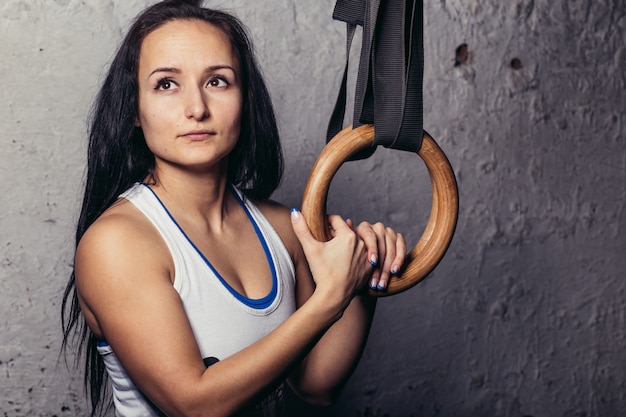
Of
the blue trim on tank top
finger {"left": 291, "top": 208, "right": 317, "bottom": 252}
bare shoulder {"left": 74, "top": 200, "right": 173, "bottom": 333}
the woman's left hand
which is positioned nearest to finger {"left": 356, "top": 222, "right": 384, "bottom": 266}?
the woman's left hand

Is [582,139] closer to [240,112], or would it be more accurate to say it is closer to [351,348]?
[351,348]

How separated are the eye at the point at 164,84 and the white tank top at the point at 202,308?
19 centimetres

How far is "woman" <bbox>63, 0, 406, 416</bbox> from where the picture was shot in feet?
3.82

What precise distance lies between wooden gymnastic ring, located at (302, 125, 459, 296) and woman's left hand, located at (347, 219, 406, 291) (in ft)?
0.05

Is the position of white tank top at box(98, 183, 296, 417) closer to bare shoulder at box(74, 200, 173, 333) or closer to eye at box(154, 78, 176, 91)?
bare shoulder at box(74, 200, 173, 333)

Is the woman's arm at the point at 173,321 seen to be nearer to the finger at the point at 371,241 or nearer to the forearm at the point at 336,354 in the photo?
the finger at the point at 371,241

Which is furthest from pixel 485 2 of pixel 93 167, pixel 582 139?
pixel 93 167

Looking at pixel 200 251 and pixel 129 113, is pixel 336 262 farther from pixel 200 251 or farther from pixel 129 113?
pixel 129 113

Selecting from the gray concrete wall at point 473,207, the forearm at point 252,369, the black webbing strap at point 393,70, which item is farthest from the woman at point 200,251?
the gray concrete wall at point 473,207

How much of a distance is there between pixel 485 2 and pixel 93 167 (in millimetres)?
1353

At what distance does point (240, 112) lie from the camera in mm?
1361

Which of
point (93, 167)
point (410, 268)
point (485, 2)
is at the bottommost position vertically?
point (410, 268)

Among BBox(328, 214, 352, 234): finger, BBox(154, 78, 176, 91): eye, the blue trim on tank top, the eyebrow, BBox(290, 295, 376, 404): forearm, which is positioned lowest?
BBox(290, 295, 376, 404): forearm

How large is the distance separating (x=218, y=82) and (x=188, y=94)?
0.07 m
